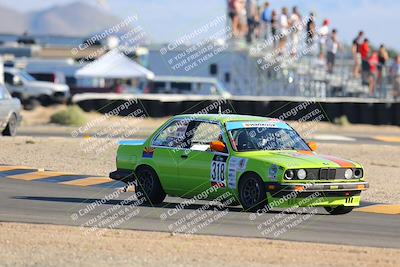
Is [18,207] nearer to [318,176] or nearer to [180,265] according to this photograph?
[318,176]

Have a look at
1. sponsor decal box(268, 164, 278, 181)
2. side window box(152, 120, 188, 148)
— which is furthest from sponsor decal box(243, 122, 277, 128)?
sponsor decal box(268, 164, 278, 181)

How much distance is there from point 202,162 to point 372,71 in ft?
65.0

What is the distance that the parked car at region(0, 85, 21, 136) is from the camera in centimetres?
2484

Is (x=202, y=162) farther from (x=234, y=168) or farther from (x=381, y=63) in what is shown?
(x=381, y=63)

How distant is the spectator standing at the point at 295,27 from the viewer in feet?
107

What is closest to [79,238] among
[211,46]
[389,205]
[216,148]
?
[216,148]

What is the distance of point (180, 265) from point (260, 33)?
27.9m

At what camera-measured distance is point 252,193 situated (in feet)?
42.3

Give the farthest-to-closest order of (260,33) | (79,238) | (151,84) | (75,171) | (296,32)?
1. (151,84)
2. (260,33)
3. (296,32)
4. (75,171)
5. (79,238)

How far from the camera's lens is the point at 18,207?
Answer: 44.8 ft

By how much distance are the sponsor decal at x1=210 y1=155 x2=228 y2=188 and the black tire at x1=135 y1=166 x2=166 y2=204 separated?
96 centimetres

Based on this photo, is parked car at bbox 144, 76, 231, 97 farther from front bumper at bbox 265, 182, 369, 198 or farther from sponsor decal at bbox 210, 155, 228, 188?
front bumper at bbox 265, 182, 369, 198

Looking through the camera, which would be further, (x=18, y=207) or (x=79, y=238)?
(x=18, y=207)

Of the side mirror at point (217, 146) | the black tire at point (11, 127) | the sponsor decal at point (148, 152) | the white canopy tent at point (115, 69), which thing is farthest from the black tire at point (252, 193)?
the white canopy tent at point (115, 69)
